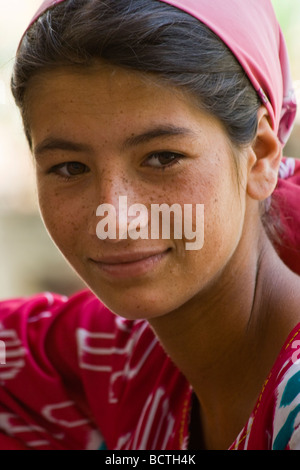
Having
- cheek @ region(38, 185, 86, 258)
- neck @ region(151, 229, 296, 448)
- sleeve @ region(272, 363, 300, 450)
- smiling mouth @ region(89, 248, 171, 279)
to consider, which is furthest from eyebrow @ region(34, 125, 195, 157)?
sleeve @ region(272, 363, 300, 450)

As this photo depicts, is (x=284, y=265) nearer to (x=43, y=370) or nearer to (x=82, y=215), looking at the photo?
(x=82, y=215)

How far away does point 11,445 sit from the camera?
1992 millimetres

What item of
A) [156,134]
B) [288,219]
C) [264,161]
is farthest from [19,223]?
[156,134]

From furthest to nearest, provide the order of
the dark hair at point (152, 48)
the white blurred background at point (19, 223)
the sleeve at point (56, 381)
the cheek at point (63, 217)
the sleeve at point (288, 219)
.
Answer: the white blurred background at point (19, 223)
the sleeve at point (56, 381)
the sleeve at point (288, 219)
the cheek at point (63, 217)
the dark hair at point (152, 48)

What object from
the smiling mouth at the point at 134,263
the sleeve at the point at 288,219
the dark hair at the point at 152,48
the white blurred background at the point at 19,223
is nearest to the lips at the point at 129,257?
the smiling mouth at the point at 134,263

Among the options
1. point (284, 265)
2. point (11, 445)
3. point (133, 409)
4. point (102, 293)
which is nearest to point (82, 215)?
point (102, 293)

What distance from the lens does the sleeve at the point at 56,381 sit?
202 cm

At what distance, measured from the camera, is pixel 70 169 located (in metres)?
1.52

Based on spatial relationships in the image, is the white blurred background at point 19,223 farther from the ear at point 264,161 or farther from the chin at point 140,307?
the chin at point 140,307

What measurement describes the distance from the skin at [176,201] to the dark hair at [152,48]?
0.03 metres

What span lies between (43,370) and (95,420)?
0.65ft

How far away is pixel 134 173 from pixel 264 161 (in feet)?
1.00

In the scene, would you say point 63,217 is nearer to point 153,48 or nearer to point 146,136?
point 146,136

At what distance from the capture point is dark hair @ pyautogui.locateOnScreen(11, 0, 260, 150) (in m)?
1.37
